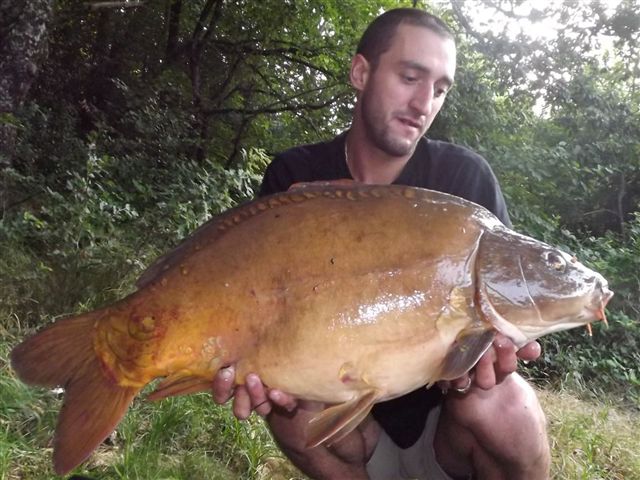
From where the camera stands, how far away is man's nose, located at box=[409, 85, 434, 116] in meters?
1.91

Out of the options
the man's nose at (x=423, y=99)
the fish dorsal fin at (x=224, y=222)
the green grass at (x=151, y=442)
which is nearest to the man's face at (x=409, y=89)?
the man's nose at (x=423, y=99)

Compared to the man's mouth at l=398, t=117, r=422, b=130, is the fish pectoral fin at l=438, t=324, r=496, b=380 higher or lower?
lower

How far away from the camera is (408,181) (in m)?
1.89

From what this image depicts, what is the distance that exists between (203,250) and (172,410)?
117cm

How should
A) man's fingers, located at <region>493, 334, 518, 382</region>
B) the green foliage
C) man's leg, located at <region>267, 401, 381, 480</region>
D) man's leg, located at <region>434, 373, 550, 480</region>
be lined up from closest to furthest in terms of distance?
man's fingers, located at <region>493, 334, 518, 382</region>
man's leg, located at <region>434, 373, 550, 480</region>
man's leg, located at <region>267, 401, 381, 480</region>
the green foliage

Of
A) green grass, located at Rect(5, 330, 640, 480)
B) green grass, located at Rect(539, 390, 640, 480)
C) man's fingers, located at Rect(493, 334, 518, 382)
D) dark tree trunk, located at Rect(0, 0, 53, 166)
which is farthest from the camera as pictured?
dark tree trunk, located at Rect(0, 0, 53, 166)

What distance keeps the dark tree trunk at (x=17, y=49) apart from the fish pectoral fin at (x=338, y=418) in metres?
3.10

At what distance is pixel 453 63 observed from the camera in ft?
6.35

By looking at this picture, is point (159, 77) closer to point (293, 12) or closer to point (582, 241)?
point (293, 12)

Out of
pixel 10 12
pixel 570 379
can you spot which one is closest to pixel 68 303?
pixel 10 12

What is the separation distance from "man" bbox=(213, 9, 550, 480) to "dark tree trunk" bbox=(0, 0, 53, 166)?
240 cm

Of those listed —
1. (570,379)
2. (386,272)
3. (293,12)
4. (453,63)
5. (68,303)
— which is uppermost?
(453,63)

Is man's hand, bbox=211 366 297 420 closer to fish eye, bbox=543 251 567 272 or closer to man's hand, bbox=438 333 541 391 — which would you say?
man's hand, bbox=438 333 541 391

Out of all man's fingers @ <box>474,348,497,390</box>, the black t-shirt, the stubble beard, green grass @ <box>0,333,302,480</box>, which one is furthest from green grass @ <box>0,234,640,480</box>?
the stubble beard
